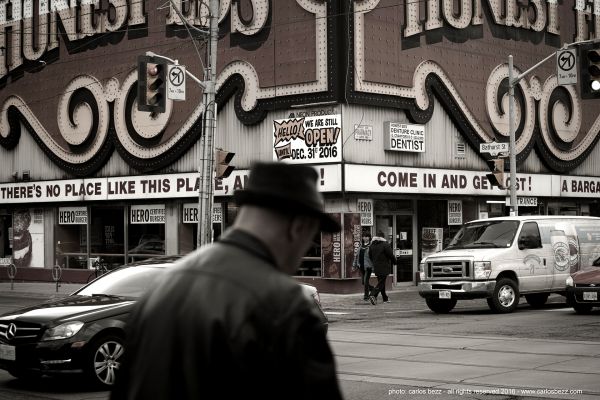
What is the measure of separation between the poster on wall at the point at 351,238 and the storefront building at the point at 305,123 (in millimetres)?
41

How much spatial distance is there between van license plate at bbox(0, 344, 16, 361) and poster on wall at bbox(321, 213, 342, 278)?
17302 millimetres

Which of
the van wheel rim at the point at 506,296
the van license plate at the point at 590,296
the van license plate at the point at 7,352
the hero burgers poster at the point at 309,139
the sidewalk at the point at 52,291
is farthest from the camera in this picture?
the hero burgers poster at the point at 309,139

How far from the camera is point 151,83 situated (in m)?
21.7

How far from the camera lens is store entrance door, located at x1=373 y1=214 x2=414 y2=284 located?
1176 inches

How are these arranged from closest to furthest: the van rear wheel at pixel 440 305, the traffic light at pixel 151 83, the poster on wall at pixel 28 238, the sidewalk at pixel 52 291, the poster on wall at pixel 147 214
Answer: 1. the traffic light at pixel 151 83
2. the van rear wheel at pixel 440 305
3. the sidewalk at pixel 52 291
4. the poster on wall at pixel 147 214
5. the poster on wall at pixel 28 238

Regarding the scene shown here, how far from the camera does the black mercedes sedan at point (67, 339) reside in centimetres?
1050

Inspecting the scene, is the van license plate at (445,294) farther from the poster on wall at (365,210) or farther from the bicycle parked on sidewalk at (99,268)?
the bicycle parked on sidewalk at (99,268)

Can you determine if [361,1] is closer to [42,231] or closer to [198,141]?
[198,141]

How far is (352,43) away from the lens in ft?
90.6

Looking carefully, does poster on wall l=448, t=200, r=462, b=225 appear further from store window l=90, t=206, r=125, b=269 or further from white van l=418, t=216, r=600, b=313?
store window l=90, t=206, r=125, b=269

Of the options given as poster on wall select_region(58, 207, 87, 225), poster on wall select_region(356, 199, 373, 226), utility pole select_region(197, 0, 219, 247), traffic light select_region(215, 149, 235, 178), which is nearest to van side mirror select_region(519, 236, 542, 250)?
traffic light select_region(215, 149, 235, 178)

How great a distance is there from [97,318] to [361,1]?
19196mm

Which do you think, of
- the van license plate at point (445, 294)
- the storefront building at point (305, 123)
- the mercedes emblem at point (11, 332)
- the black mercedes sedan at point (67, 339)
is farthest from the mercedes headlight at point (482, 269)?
the mercedes emblem at point (11, 332)

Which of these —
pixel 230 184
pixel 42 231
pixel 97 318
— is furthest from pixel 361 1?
pixel 97 318
